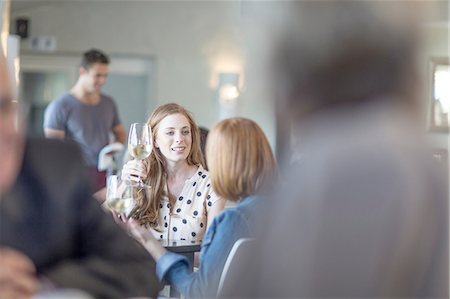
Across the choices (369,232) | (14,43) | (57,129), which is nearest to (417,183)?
(369,232)

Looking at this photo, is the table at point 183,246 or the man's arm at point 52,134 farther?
the table at point 183,246

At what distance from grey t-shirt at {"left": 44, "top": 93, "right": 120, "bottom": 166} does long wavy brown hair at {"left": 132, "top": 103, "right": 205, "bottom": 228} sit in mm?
1486

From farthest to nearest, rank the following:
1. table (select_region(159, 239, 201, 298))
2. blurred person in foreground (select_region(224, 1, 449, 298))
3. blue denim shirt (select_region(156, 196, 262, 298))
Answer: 1. table (select_region(159, 239, 201, 298))
2. blue denim shirt (select_region(156, 196, 262, 298))
3. blurred person in foreground (select_region(224, 1, 449, 298))

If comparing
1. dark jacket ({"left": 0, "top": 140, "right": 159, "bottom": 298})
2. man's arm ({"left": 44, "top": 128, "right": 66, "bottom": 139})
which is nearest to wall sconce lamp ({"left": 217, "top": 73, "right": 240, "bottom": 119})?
man's arm ({"left": 44, "top": 128, "right": 66, "bottom": 139})

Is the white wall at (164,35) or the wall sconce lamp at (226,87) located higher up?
the white wall at (164,35)

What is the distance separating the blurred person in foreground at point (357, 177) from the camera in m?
0.55

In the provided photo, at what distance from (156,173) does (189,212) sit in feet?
0.56

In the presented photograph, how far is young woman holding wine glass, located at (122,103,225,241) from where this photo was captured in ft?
6.67

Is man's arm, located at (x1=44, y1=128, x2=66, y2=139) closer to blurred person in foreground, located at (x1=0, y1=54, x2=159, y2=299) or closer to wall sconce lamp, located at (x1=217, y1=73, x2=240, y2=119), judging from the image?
blurred person in foreground, located at (x1=0, y1=54, x2=159, y2=299)

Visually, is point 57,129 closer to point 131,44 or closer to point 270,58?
point 131,44

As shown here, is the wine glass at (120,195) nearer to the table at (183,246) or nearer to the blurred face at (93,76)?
the table at (183,246)

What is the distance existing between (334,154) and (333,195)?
5 cm

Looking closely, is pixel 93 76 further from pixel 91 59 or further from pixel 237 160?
pixel 237 160

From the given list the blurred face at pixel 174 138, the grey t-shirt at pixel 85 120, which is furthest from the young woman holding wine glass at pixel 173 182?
the grey t-shirt at pixel 85 120
